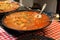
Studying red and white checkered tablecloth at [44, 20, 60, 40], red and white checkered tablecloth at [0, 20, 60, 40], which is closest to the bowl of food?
red and white checkered tablecloth at [0, 20, 60, 40]

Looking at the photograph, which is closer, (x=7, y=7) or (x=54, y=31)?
(x=54, y=31)

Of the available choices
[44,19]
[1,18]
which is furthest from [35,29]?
[1,18]

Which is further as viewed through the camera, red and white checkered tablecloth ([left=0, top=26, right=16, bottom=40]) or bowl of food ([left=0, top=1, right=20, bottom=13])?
bowl of food ([left=0, top=1, right=20, bottom=13])

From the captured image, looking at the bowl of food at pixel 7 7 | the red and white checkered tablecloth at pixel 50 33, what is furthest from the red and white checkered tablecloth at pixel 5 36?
the bowl of food at pixel 7 7

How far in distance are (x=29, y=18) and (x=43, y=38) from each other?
0.67 feet

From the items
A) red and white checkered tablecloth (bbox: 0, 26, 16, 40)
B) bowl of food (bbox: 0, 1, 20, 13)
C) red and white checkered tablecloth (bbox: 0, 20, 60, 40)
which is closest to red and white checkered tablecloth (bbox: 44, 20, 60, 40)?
red and white checkered tablecloth (bbox: 0, 20, 60, 40)

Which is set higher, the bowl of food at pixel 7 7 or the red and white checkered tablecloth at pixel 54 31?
the bowl of food at pixel 7 7

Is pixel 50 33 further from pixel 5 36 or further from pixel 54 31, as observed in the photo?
pixel 5 36

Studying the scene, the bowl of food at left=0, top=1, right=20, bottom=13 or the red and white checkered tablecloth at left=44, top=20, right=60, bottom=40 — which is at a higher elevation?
the bowl of food at left=0, top=1, right=20, bottom=13

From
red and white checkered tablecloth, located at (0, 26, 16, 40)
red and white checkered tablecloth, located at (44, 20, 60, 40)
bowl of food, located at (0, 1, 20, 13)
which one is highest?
bowl of food, located at (0, 1, 20, 13)

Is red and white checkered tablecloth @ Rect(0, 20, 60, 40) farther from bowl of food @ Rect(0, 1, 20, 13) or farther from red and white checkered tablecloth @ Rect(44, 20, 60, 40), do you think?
bowl of food @ Rect(0, 1, 20, 13)

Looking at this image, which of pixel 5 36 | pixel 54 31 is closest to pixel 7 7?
pixel 5 36

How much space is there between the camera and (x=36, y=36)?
35.7 inches

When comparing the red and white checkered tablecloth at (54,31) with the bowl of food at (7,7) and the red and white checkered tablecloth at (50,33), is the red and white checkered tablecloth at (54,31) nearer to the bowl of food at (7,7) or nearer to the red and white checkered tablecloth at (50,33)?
the red and white checkered tablecloth at (50,33)
